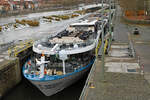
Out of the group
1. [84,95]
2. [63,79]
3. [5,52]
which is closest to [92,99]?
[84,95]

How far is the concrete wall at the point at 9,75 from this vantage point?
58.2 ft

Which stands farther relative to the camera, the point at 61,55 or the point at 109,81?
the point at 61,55

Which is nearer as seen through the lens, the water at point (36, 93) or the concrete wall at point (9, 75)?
the water at point (36, 93)

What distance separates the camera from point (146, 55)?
2109 cm

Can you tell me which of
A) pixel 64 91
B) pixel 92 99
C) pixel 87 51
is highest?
pixel 87 51

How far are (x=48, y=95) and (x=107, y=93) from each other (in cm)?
647

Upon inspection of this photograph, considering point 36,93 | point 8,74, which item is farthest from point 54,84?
point 8,74

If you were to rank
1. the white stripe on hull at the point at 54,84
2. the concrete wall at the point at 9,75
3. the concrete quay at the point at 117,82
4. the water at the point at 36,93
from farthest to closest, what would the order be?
the concrete wall at the point at 9,75
the water at the point at 36,93
the white stripe on hull at the point at 54,84
the concrete quay at the point at 117,82

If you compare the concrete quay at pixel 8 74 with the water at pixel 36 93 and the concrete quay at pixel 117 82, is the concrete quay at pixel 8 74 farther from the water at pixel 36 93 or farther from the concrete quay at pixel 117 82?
the concrete quay at pixel 117 82

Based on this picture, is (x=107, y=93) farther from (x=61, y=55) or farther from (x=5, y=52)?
(x=5, y=52)

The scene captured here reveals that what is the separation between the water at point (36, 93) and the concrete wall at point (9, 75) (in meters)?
0.62

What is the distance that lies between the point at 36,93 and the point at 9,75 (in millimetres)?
3441

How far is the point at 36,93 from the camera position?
18.4m

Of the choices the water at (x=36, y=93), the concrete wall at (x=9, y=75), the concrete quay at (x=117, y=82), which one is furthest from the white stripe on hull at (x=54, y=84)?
the concrete wall at (x=9, y=75)
